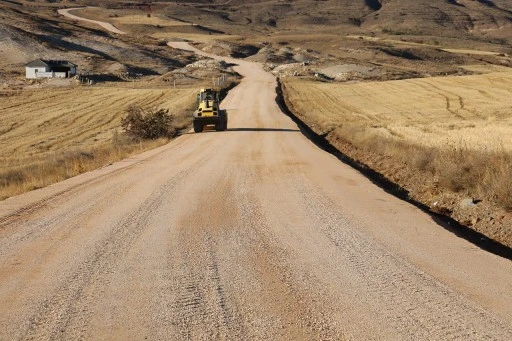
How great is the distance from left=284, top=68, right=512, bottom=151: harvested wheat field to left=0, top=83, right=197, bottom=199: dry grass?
1141 cm

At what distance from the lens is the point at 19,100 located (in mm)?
54219

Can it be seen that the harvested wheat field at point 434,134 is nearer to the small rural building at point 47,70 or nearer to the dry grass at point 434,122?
the dry grass at point 434,122

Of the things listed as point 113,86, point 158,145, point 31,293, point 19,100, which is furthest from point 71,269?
point 113,86

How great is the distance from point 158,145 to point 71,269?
18733mm

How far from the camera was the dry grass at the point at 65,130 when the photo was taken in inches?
713

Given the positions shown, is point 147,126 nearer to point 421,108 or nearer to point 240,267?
point 240,267

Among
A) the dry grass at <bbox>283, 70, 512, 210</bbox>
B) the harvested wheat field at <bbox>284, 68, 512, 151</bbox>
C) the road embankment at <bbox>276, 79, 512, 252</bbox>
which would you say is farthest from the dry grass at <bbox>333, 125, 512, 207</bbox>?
the harvested wheat field at <bbox>284, 68, 512, 151</bbox>

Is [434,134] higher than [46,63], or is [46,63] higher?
[46,63]

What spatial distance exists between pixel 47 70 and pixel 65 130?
1661 inches

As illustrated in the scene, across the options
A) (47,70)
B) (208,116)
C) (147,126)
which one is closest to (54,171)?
(147,126)

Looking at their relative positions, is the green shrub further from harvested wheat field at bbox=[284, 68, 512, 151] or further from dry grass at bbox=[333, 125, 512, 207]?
dry grass at bbox=[333, 125, 512, 207]

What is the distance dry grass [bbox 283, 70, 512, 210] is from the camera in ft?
39.7

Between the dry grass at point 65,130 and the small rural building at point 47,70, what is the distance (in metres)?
14.8

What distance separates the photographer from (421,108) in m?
47.9
